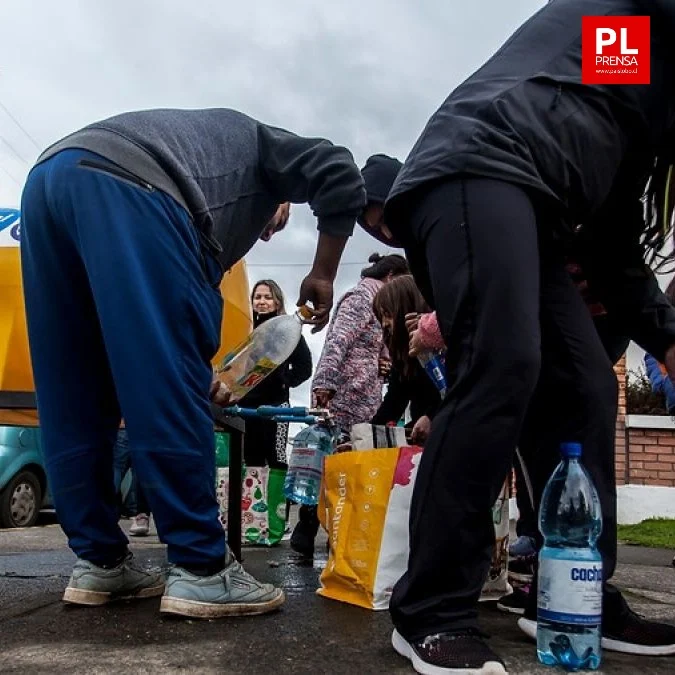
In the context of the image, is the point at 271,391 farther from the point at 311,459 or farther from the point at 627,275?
the point at 627,275

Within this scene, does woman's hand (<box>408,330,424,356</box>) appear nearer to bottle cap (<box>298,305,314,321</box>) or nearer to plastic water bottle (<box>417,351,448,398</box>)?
plastic water bottle (<box>417,351,448,398</box>)

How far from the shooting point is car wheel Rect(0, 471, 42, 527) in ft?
21.9

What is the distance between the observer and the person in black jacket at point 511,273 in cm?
153

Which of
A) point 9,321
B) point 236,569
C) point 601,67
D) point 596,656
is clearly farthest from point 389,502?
point 9,321

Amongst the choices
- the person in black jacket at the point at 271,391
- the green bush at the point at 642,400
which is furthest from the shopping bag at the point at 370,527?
the green bush at the point at 642,400

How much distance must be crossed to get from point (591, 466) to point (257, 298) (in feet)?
11.9

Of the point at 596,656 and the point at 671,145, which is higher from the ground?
the point at 671,145

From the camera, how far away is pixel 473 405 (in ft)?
5.07

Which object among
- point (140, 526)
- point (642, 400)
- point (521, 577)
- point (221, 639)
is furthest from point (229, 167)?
point (642, 400)

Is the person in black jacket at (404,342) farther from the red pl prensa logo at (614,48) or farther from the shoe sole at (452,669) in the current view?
the shoe sole at (452,669)

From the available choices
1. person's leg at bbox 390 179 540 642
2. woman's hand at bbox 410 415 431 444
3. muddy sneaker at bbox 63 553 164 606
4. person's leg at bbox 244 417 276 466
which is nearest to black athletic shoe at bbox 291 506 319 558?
woman's hand at bbox 410 415 431 444

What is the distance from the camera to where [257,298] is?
516 centimetres

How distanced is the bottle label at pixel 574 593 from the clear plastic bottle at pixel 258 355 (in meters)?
1.43

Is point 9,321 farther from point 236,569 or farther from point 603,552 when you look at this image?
point 603,552
